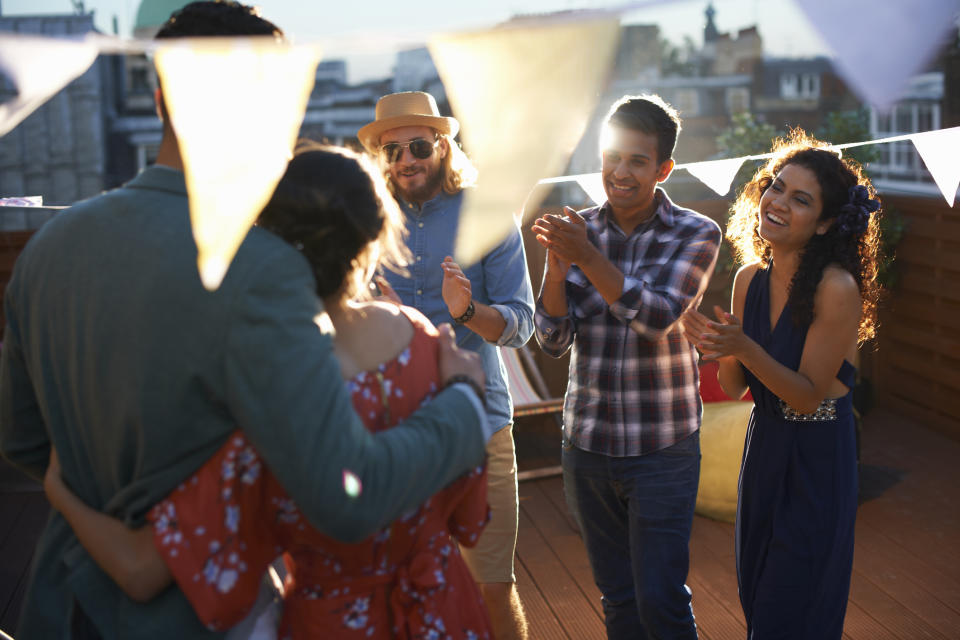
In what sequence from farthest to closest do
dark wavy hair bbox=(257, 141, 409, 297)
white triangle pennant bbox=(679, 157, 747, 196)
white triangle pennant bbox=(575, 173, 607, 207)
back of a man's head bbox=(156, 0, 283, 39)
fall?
white triangle pennant bbox=(575, 173, 607, 207)
white triangle pennant bbox=(679, 157, 747, 196)
back of a man's head bbox=(156, 0, 283, 39)
dark wavy hair bbox=(257, 141, 409, 297)

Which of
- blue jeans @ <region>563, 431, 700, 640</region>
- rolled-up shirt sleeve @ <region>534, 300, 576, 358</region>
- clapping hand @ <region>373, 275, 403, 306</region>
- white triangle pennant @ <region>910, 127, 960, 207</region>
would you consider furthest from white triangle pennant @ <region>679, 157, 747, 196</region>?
clapping hand @ <region>373, 275, 403, 306</region>

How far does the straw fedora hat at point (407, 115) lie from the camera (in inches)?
91.2

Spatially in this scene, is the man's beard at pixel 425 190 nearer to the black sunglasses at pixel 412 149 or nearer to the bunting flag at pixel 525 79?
the black sunglasses at pixel 412 149

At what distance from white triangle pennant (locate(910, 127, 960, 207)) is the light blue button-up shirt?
1.33 metres

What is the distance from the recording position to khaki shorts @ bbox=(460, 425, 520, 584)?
7.35ft

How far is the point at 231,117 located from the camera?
3.72 ft

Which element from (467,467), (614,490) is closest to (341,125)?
(614,490)

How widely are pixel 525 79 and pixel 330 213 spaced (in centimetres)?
66

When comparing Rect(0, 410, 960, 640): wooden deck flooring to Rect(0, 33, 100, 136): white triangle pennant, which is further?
Rect(0, 410, 960, 640): wooden deck flooring

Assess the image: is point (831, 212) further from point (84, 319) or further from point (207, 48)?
point (84, 319)

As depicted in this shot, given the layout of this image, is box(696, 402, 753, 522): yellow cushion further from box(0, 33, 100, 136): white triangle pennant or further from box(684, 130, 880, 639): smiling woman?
box(0, 33, 100, 136): white triangle pennant

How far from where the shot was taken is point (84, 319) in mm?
994

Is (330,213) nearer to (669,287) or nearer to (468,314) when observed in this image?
(468,314)

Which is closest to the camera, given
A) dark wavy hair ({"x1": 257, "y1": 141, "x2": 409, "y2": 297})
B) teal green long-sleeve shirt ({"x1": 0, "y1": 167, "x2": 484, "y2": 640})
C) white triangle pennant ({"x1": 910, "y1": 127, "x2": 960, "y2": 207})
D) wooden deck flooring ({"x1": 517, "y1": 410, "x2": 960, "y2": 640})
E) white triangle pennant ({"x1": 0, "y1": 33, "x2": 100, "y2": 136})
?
teal green long-sleeve shirt ({"x1": 0, "y1": 167, "x2": 484, "y2": 640})
